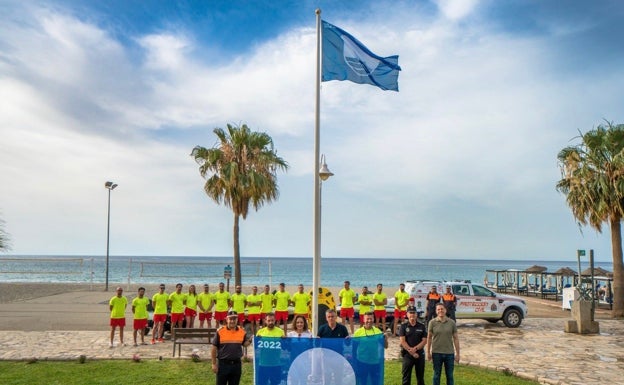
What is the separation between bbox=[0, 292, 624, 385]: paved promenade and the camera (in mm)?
12336

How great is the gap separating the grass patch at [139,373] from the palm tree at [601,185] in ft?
49.6

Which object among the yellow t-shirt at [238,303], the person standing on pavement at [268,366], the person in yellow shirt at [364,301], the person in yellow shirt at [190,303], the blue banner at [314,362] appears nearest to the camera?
the blue banner at [314,362]

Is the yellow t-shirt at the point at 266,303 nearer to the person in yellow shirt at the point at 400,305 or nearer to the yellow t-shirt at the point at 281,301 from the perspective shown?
the yellow t-shirt at the point at 281,301

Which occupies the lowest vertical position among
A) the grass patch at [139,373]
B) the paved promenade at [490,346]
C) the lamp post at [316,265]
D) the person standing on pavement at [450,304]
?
the paved promenade at [490,346]

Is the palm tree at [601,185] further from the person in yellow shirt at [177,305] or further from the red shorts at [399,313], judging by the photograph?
the person in yellow shirt at [177,305]

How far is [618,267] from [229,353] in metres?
22.1

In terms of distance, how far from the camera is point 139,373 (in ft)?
36.7

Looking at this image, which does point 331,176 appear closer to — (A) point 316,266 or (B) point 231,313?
(A) point 316,266

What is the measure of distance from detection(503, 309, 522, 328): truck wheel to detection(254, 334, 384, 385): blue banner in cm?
1362

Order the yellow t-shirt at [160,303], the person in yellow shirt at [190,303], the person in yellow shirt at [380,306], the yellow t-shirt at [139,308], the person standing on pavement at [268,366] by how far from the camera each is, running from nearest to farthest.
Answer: the person standing on pavement at [268,366] → the yellow t-shirt at [139,308] → the yellow t-shirt at [160,303] → the person in yellow shirt at [190,303] → the person in yellow shirt at [380,306]

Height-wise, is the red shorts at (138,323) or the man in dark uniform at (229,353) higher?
the man in dark uniform at (229,353)

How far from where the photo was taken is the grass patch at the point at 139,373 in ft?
34.6

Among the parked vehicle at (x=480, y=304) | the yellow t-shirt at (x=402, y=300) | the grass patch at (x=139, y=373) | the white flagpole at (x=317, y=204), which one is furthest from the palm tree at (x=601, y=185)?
the white flagpole at (x=317, y=204)

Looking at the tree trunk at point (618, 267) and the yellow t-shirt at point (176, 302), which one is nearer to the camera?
the yellow t-shirt at point (176, 302)
